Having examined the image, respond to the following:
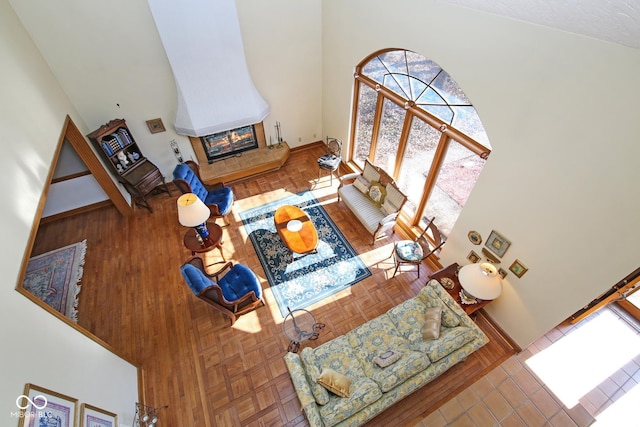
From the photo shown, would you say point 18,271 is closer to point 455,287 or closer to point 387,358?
point 387,358

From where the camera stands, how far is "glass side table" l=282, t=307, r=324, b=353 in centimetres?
423

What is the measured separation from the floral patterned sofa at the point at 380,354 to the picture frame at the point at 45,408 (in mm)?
1982

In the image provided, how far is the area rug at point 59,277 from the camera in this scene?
477cm

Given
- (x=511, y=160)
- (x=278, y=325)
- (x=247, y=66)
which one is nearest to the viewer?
(x=511, y=160)

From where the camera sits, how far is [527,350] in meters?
4.11

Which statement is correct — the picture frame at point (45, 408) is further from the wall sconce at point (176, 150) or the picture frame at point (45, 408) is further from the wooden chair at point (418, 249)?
the wall sconce at point (176, 150)

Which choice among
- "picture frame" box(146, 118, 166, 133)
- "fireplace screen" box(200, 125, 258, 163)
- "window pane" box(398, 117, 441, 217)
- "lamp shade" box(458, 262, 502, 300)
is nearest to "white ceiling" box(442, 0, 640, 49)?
"window pane" box(398, 117, 441, 217)

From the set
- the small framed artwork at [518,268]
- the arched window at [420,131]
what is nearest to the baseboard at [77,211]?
the arched window at [420,131]

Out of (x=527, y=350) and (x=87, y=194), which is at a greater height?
(x=87, y=194)

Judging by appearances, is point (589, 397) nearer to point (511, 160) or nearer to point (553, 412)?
point (553, 412)

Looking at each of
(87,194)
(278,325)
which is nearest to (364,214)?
(278,325)

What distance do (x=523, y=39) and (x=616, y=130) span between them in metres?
1.17

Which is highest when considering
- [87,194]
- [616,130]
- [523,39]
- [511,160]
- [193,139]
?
[523,39]

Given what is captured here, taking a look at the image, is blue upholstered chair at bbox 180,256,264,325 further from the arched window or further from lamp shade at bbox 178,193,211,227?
the arched window
